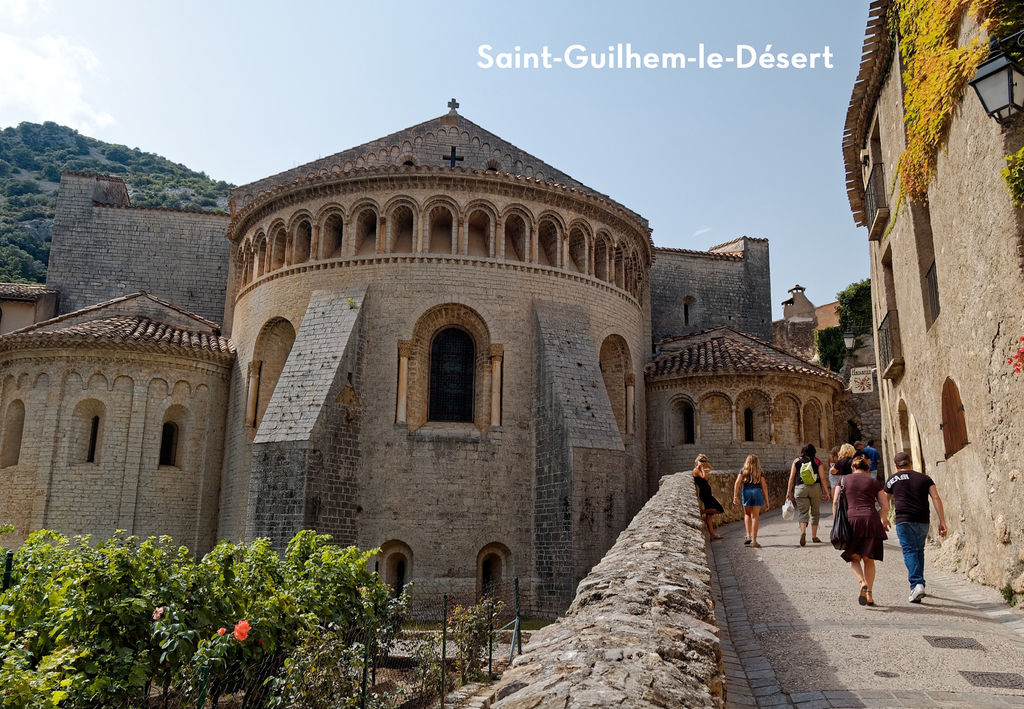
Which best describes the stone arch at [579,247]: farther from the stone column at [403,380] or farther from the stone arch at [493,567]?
the stone arch at [493,567]

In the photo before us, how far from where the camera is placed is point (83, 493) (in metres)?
20.9

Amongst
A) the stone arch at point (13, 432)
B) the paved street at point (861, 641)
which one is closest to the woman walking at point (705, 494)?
the paved street at point (861, 641)

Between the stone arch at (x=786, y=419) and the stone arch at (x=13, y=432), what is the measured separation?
21.4 m

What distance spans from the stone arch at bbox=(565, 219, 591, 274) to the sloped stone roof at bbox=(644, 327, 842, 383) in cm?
499

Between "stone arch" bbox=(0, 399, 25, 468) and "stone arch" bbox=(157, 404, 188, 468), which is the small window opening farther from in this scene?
"stone arch" bbox=(0, 399, 25, 468)

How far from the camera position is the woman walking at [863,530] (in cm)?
884

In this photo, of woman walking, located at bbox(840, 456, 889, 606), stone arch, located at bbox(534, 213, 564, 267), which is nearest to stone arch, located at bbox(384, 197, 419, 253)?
stone arch, located at bbox(534, 213, 564, 267)

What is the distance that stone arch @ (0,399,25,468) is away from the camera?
856 inches

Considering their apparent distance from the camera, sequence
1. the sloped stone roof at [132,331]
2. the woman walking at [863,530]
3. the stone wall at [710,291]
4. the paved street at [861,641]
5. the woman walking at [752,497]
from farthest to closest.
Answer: the stone wall at [710,291] < the sloped stone roof at [132,331] < the woman walking at [752,497] < the woman walking at [863,530] < the paved street at [861,641]

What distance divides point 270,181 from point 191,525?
12.0m

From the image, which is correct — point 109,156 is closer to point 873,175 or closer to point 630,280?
point 630,280

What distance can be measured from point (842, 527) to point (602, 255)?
577 inches

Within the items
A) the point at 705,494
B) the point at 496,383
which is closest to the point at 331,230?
the point at 496,383

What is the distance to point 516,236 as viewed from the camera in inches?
871
